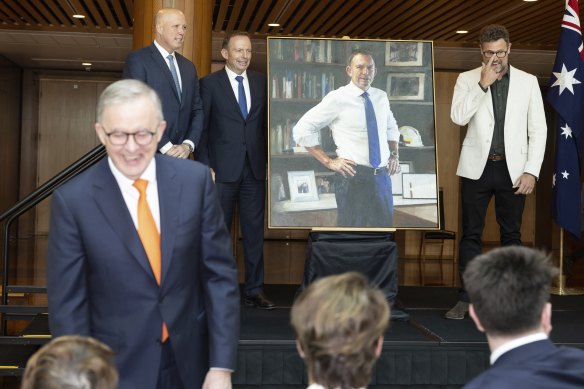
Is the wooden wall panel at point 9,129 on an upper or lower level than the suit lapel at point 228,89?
upper

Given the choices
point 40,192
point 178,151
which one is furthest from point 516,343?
point 40,192

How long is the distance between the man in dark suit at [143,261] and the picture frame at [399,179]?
3.04m

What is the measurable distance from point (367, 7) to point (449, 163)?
4791 mm

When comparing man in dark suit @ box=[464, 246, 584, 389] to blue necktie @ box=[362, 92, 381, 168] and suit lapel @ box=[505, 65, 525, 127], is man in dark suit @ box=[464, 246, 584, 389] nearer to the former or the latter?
suit lapel @ box=[505, 65, 525, 127]

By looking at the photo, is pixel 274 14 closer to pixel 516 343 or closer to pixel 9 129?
pixel 9 129

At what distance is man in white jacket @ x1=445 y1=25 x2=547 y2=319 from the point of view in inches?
199

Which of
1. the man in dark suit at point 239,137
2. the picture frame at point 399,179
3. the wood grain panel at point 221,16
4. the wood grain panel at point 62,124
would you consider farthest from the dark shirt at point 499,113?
the wood grain panel at point 62,124

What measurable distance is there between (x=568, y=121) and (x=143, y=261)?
14.5 feet

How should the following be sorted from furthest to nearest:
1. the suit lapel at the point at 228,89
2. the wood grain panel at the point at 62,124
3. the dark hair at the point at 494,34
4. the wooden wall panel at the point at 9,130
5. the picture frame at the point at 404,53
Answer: the wood grain panel at the point at 62,124 < the wooden wall panel at the point at 9,130 < the picture frame at the point at 404,53 < the suit lapel at the point at 228,89 < the dark hair at the point at 494,34

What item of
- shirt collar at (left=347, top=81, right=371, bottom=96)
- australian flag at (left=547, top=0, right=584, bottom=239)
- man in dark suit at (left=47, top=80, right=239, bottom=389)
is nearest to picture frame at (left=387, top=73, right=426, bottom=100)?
shirt collar at (left=347, top=81, right=371, bottom=96)

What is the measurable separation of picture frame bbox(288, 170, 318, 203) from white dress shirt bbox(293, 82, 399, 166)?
0.67ft

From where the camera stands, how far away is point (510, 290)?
1812 millimetres

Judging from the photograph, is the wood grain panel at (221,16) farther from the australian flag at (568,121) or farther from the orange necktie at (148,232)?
the orange necktie at (148,232)

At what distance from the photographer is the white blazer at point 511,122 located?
506cm
